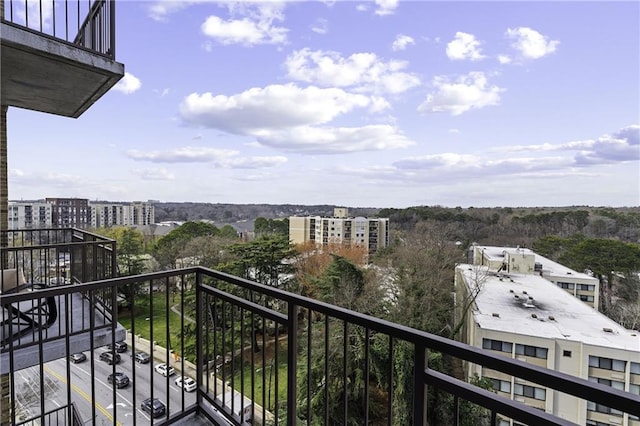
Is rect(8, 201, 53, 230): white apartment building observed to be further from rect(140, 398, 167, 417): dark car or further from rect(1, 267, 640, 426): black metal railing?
rect(1, 267, 640, 426): black metal railing

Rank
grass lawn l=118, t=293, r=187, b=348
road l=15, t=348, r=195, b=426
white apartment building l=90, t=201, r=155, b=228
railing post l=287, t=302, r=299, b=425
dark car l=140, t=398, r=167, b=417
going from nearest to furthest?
railing post l=287, t=302, r=299, b=425, dark car l=140, t=398, r=167, b=417, road l=15, t=348, r=195, b=426, grass lawn l=118, t=293, r=187, b=348, white apartment building l=90, t=201, r=155, b=228

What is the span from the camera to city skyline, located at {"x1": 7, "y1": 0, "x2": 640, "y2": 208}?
27.9 feet

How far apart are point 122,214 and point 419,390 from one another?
24.2 m

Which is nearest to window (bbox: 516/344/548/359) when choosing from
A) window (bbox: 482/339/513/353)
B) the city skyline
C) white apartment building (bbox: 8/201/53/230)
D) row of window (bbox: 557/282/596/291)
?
window (bbox: 482/339/513/353)

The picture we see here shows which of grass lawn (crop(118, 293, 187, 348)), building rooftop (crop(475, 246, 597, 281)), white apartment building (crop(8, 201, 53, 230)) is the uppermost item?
white apartment building (crop(8, 201, 53, 230))

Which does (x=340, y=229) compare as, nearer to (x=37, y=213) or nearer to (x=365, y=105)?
(x=365, y=105)

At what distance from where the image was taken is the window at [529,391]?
903 centimetres

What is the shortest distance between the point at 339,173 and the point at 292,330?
80.4ft

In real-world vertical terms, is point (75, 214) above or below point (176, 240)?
above

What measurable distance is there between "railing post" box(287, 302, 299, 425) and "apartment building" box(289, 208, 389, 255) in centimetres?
2632

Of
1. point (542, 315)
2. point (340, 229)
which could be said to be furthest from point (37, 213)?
point (340, 229)

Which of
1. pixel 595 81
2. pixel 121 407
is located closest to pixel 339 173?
pixel 595 81

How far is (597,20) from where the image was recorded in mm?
9578

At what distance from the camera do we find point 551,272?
15570 mm
